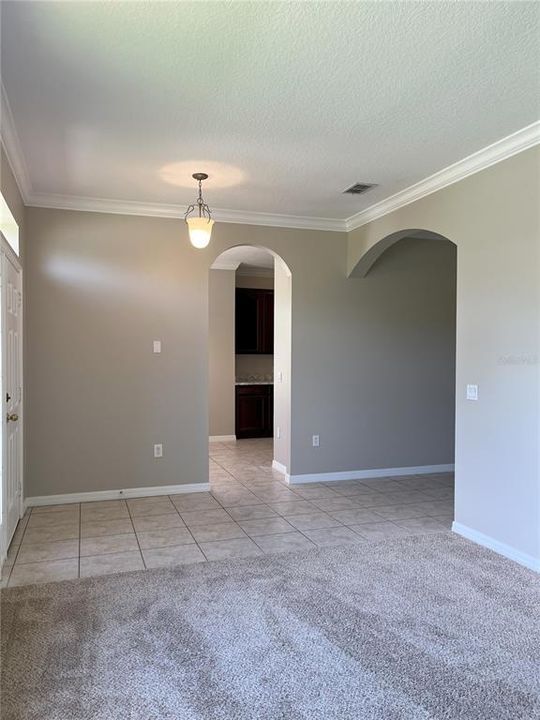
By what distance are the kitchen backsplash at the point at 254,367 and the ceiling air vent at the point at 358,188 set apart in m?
4.82

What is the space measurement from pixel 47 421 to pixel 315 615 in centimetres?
310

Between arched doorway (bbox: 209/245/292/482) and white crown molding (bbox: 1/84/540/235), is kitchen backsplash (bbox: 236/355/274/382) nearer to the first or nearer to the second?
arched doorway (bbox: 209/245/292/482)

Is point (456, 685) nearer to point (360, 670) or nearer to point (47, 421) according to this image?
point (360, 670)

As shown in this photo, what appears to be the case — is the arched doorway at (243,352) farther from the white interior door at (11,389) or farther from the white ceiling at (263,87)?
the white ceiling at (263,87)

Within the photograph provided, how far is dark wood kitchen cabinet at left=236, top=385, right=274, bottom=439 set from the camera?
8352 millimetres

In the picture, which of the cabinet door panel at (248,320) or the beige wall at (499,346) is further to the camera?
the cabinet door panel at (248,320)

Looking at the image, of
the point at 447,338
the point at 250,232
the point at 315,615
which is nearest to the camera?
the point at 315,615

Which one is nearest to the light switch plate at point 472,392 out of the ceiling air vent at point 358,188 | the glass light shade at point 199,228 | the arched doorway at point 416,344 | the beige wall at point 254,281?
the ceiling air vent at point 358,188

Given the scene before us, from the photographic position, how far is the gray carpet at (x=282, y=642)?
6.51 feet

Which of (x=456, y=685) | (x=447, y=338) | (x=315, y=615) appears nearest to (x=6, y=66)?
(x=315, y=615)

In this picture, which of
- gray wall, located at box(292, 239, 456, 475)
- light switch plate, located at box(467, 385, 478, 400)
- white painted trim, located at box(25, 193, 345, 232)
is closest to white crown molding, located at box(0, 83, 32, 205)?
white painted trim, located at box(25, 193, 345, 232)

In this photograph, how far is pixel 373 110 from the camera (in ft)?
9.71

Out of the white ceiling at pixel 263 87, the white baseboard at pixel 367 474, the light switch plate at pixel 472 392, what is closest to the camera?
the white ceiling at pixel 263 87

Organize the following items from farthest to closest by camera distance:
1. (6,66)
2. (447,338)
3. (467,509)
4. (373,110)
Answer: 1. (447,338)
2. (467,509)
3. (373,110)
4. (6,66)
